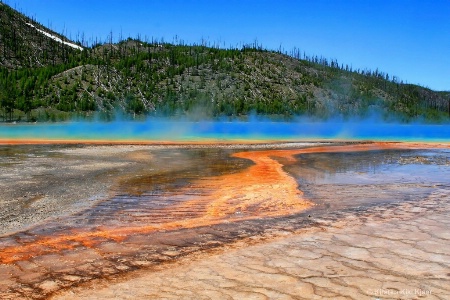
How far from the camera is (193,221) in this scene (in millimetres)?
7891

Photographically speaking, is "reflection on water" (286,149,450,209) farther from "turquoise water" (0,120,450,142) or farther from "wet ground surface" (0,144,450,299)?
"turquoise water" (0,120,450,142)

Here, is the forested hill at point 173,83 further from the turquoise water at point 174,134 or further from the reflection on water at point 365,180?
the reflection on water at point 365,180

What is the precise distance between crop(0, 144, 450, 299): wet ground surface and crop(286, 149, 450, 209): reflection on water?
0.11 feet

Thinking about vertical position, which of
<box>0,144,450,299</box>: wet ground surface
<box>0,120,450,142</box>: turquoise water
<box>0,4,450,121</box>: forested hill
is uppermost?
<box>0,4,450,121</box>: forested hill

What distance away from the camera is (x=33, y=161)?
1795 cm

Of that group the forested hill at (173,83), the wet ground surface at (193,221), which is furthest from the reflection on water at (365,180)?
the forested hill at (173,83)

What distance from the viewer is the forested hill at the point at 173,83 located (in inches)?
3438

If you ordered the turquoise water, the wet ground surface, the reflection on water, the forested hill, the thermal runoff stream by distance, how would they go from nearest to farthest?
the thermal runoff stream, the wet ground surface, the reflection on water, the turquoise water, the forested hill

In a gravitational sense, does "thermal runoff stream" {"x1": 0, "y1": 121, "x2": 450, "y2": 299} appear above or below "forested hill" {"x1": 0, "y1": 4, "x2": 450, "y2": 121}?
below

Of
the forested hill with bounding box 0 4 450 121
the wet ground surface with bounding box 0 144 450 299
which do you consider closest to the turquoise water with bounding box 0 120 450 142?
the forested hill with bounding box 0 4 450 121

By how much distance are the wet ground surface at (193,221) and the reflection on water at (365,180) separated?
0.03m

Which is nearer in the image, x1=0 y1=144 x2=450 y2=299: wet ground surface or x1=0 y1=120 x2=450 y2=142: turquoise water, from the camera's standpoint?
x1=0 y1=144 x2=450 y2=299: wet ground surface

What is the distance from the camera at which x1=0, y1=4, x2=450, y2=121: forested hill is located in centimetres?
8731

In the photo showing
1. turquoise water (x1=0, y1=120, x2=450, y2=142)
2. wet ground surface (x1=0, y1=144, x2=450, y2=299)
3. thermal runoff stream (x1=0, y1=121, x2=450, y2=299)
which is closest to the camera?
thermal runoff stream (x1=0, y1=121, x2=450, y2=299)
